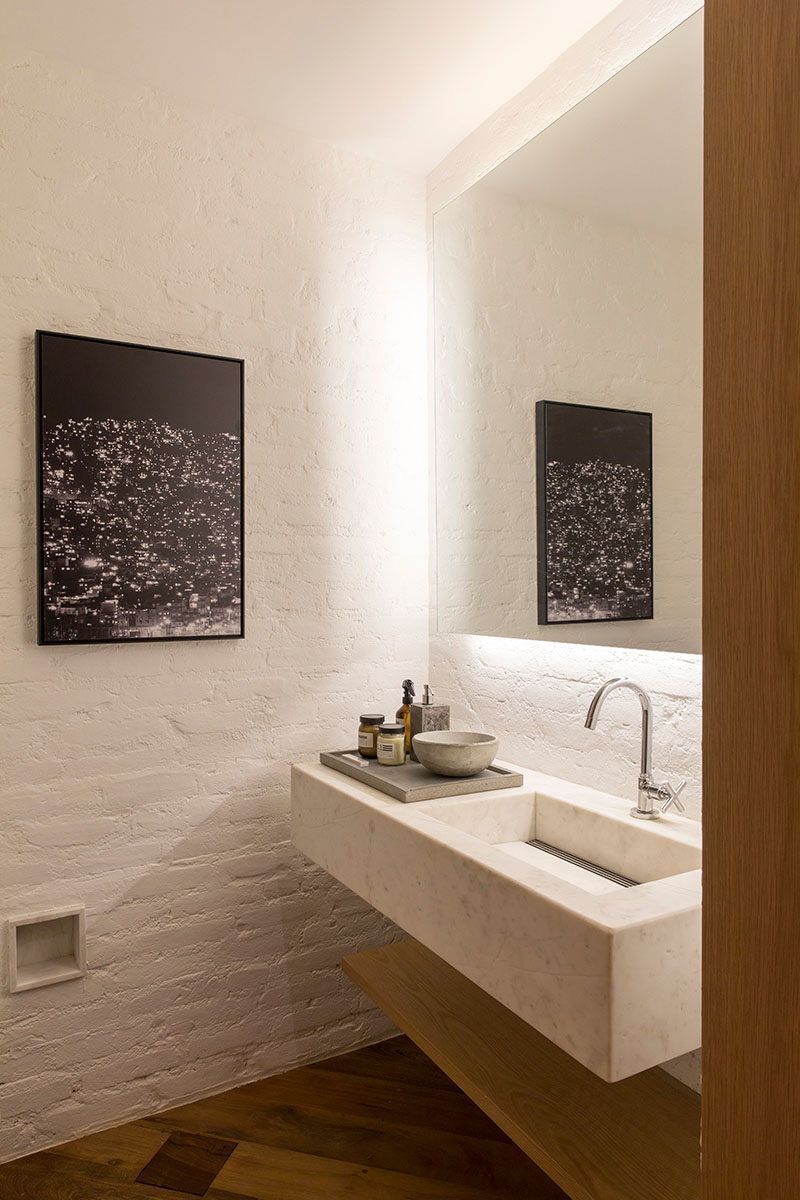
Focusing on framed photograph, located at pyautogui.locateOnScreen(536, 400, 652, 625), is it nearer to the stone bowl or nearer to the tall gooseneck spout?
the tall gooseneck spout

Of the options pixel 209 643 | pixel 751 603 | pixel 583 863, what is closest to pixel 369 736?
pixel 209 643

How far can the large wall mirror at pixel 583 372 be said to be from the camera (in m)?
1.61

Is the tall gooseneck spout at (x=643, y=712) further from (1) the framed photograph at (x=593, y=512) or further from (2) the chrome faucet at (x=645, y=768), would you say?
(1) the framed photograph at (x=593, y=512)

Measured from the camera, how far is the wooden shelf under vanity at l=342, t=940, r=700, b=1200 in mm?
1344

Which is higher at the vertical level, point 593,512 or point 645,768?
point 593,512

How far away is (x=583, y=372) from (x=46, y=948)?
188 cm

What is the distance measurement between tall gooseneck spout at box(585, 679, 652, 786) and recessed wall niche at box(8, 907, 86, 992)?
4.32 ft

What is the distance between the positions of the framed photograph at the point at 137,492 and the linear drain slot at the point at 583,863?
3.08 ft

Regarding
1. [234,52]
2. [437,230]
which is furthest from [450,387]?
[234,52]

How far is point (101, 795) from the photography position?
2.01m

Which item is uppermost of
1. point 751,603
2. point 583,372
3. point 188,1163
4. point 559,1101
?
point 583,372

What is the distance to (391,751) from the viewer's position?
2.03 metres

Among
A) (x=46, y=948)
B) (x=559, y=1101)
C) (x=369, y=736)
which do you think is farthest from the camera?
(x=369, y=736)

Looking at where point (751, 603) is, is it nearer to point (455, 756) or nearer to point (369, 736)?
point (455, 756)
